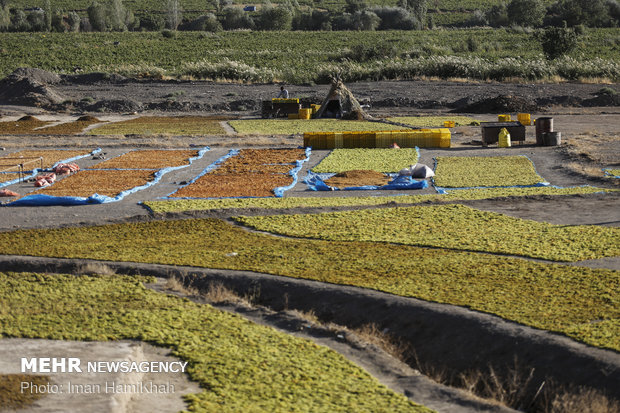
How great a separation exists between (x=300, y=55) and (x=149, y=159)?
5572 cm

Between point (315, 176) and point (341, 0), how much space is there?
132850 millimetres

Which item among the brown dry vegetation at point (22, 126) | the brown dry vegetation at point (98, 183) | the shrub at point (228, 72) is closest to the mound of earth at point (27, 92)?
the brown dry vegetation at point (22, 126)

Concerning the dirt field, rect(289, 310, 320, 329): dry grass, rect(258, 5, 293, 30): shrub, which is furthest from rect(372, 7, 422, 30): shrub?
rect(289, 310, 320, 329): dry grass

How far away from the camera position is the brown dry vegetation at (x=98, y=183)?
76.2 ft

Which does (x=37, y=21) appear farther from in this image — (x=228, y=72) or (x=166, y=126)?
(x=166, y=126)

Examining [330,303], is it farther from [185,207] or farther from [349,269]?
[185,207]

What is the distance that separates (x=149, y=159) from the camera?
30578 mm

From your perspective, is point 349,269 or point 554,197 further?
point 554,197

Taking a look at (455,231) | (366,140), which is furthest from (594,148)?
(455,231)

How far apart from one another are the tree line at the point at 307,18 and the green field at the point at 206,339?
107 metres

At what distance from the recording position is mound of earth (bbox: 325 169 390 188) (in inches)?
952

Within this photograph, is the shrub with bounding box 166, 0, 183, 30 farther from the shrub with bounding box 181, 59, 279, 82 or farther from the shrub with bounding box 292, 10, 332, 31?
the shrub with bounding box 181, 59, 279, 82

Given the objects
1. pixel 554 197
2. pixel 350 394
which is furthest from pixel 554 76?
pixel 350 394

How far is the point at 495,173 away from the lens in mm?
25938
